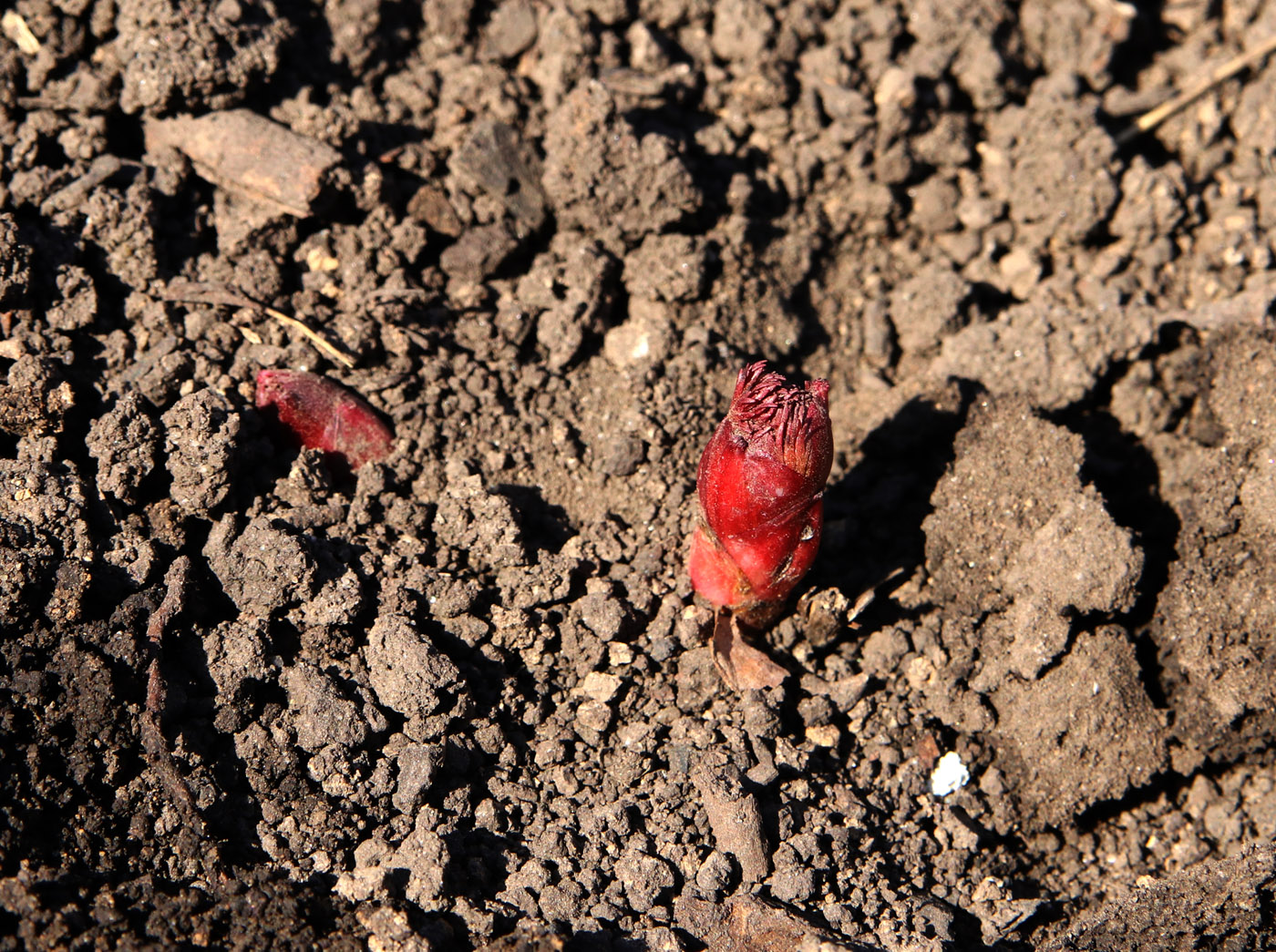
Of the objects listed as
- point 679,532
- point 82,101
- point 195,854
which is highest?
point 82,101

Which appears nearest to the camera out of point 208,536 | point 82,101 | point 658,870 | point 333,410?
point 658,870

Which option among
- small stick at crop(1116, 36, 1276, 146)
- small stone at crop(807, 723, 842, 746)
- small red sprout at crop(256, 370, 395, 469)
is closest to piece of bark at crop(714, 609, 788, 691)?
small stone at crop(807, 723, 842, 746)

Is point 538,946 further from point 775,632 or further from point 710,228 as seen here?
point 710,228

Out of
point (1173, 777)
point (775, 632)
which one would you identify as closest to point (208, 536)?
point (775, 632)

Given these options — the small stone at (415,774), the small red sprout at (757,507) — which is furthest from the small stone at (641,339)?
the small stone at (415,774)

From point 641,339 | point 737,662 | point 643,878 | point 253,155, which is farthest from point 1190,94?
point 643,878

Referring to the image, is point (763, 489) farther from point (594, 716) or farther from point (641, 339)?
point (641, 339)

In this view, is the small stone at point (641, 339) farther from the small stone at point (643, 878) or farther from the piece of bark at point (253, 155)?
the small stone at point (643, 878)
